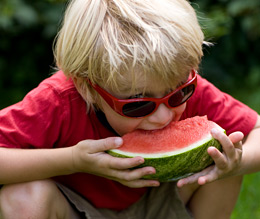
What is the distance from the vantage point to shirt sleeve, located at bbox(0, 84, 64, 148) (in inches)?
94.3

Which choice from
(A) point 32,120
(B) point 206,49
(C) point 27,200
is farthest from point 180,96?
(B) point 206,49

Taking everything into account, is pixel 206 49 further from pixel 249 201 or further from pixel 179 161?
pixel 179 161

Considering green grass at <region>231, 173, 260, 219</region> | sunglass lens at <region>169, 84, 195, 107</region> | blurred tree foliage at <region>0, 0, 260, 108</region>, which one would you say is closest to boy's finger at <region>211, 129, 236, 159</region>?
sunglass lens at <region>169, 84, 195, 107</region>

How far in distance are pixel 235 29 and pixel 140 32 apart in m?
3.82

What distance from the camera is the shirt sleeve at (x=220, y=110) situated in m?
2.71

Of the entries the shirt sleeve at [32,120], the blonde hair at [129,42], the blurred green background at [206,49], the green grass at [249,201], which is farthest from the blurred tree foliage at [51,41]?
the blonde hair at [129,42]

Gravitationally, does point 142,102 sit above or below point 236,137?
above

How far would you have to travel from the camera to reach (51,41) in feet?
17.7

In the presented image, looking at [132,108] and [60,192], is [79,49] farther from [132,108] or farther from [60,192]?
[60,192]

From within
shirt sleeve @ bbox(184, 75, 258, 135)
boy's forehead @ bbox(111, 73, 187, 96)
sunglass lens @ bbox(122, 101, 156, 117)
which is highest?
boy's forehead @ bbox(111, 73, 187, 96)

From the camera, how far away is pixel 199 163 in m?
2.30

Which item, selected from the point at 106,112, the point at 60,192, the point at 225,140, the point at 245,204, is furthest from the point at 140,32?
the point at 245,204

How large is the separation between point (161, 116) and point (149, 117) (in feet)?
0.20

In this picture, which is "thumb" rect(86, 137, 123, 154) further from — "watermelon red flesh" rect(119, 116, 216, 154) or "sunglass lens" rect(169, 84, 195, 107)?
"sunglass lens" rect(169, 84, 195, 107)
